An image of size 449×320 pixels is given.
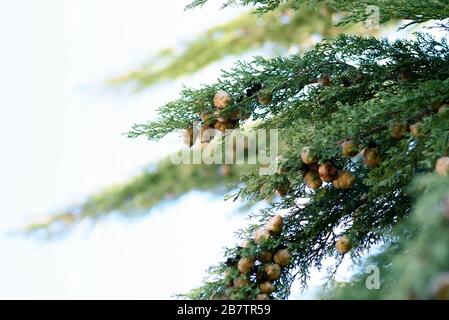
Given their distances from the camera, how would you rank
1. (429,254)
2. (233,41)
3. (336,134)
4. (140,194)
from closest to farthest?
(429,254)
(336,134)
(233,41)
(140,194)

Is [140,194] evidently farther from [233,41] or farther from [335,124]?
[335,124]

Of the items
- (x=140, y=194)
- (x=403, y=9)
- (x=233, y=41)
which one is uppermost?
(x=233, y=41)

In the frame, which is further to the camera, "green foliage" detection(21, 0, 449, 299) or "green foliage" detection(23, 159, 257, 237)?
"green foliage" detection(23, 159, 257, 237)

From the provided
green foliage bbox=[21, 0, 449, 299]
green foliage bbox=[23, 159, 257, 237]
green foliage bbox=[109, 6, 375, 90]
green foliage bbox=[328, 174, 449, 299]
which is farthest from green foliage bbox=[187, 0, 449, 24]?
green foliage bbox=[23, 159, 257, 237]

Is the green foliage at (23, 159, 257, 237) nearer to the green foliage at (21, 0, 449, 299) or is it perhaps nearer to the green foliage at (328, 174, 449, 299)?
the green foliage at (21, 0, 449, 299)

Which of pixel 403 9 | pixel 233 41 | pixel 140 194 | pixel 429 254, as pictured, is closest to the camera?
pixel 429 254

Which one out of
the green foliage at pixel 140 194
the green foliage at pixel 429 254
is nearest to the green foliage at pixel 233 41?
the green foliage at pixel 140 194

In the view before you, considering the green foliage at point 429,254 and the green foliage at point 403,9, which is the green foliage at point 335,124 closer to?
the green foliage at point 403,9

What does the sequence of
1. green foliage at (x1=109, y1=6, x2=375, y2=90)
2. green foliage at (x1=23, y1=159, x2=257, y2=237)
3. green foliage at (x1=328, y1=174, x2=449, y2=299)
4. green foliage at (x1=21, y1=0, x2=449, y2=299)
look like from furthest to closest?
green foliage at (x1=23, y1=159, x2=257, y2=237)
green foliage at (x1=109, y1=6, x2=375, y2=90)
green foliage at (x1=21, y1=0, x2=449, y2=299)
green foliage at (x1=328, y1=174, x2=449, y2=299)

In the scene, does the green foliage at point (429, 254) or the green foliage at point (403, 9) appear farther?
the green foliage at point (403, 9)

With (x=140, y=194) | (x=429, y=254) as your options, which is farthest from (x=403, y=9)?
(x=140, y=194)

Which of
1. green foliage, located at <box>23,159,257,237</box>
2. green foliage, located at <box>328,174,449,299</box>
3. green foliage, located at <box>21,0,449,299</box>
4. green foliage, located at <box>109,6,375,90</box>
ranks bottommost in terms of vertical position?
green foliage, located at <box>328,174,449,299</box>

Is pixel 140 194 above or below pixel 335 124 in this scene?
above
